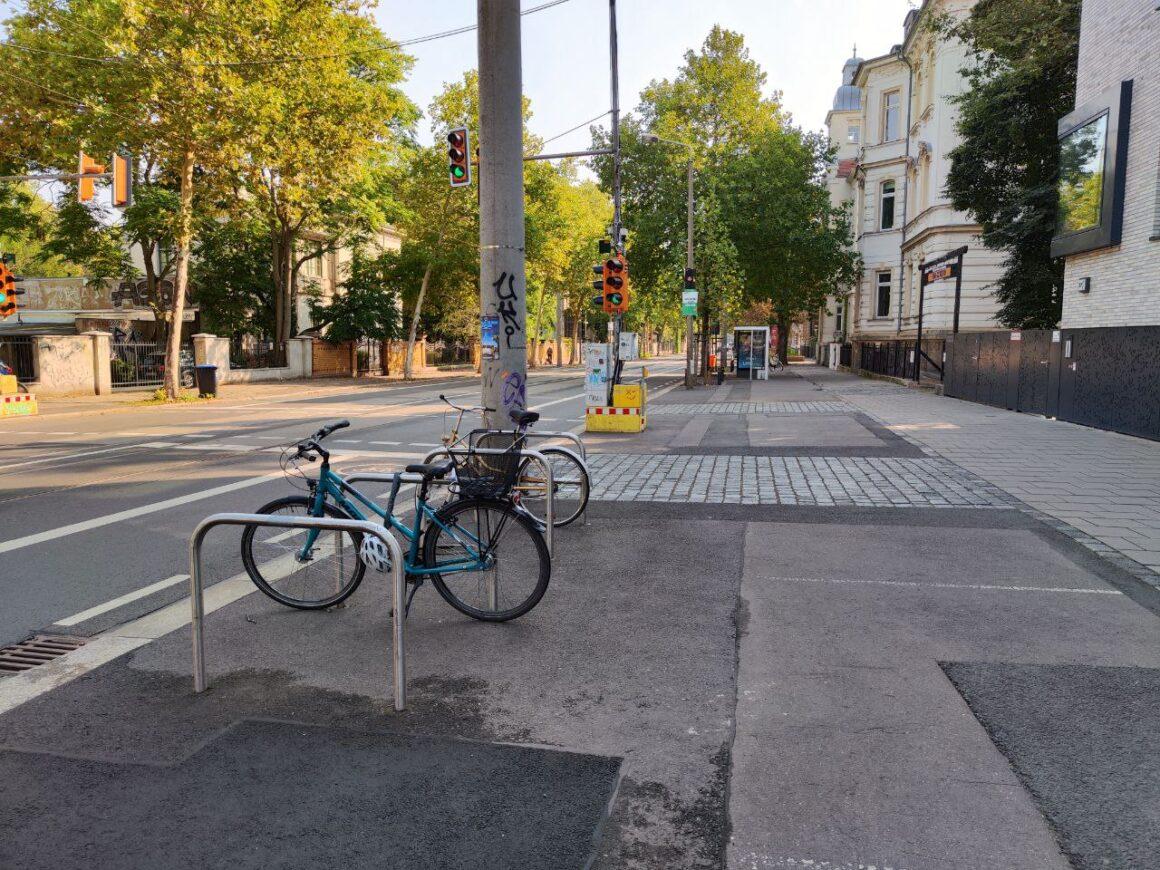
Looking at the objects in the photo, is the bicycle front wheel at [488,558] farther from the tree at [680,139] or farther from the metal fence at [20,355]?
the tree at [680,139]

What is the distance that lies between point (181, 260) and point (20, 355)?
21.1ft

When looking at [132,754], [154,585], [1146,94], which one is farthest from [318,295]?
[132,754]

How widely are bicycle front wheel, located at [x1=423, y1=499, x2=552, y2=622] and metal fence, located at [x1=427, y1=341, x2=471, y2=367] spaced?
5080 centimetres

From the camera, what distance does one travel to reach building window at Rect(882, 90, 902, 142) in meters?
42.4

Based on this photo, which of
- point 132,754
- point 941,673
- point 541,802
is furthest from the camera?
point 941,673

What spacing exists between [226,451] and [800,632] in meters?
10.9

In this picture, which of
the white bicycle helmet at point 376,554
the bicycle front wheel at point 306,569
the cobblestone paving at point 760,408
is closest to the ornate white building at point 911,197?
the cobblestone paving at point 760,408

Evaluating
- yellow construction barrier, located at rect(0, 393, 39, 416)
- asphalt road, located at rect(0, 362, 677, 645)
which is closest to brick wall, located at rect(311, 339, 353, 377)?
asphalt road, located at rect(0, 362, 677, 645)

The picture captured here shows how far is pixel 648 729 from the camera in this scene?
148 inches

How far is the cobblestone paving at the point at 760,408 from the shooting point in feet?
68.2

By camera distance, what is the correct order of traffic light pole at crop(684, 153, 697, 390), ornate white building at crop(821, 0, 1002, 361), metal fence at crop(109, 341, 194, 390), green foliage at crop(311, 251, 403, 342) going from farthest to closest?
green foliage at crop(311, 251, 403, 342)
ornate white building at crop(821, 0, 1002, 361)
traffic light pole at crop(684, 153, 697, 390)
metal fence at crop(109, 341, 194, 390)

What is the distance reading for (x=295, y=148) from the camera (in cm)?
2453

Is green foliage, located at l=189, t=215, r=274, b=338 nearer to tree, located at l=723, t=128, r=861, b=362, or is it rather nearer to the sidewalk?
tree, located at l=723, t=128, r=861, b=362

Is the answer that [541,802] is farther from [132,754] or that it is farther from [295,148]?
[295,148]
